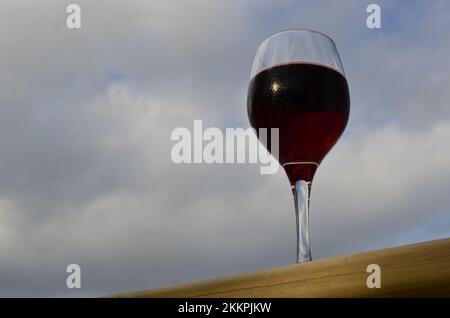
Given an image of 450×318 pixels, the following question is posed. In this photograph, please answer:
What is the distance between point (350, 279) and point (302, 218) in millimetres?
579

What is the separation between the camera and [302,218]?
109 cm

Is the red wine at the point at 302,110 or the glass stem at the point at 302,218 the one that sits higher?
the red wine at the point at 302,110

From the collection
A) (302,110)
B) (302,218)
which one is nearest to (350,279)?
(302,218)

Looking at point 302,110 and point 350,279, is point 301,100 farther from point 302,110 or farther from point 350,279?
point 350,279

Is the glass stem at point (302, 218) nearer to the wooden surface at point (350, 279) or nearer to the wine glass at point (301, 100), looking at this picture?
the wine glass at point (301, 100)

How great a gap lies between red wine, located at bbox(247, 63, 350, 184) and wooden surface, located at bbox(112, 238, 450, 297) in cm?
63

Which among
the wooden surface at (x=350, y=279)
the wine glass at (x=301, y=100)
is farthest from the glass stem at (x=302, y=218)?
the wooden surface at (x=350, y=279)

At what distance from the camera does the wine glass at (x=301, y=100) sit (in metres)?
1.20

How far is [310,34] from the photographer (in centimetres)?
129

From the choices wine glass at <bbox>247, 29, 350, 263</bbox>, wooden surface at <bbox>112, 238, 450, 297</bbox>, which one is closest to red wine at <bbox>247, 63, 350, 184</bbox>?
wine glass at <bbox>247, 29, 350, 263</bbox>

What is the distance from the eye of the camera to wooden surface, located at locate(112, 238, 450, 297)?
468 mm
